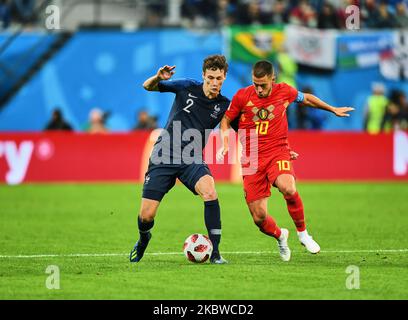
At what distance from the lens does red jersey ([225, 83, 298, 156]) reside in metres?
11.4

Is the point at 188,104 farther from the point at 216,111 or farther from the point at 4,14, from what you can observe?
the point at 4,14

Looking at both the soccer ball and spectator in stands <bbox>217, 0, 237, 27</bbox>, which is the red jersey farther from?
spectator in stands <bbox>217, 0, 237, 27</bbox>

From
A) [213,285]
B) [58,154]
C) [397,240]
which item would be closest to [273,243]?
[397,240]

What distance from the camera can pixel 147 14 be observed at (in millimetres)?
28984

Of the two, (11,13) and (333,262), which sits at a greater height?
(11,13)

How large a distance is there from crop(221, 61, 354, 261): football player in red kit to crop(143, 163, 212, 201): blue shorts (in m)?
0.57

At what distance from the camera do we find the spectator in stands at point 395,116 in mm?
26578

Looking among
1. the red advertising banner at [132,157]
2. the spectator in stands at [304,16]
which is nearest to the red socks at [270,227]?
the red advertising banner at [132,157]

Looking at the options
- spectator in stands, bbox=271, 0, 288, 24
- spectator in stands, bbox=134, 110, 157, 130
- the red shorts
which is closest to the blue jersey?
the red shorts

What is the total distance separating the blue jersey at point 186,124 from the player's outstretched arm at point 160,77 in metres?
0.20

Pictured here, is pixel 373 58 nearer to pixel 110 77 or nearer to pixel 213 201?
pixel 110 77

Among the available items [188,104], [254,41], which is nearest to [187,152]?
[188,104]

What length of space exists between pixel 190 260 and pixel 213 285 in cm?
167

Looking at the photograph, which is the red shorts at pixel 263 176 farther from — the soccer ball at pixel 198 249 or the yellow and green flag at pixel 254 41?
the yellow and green flag at pixel 254 41
